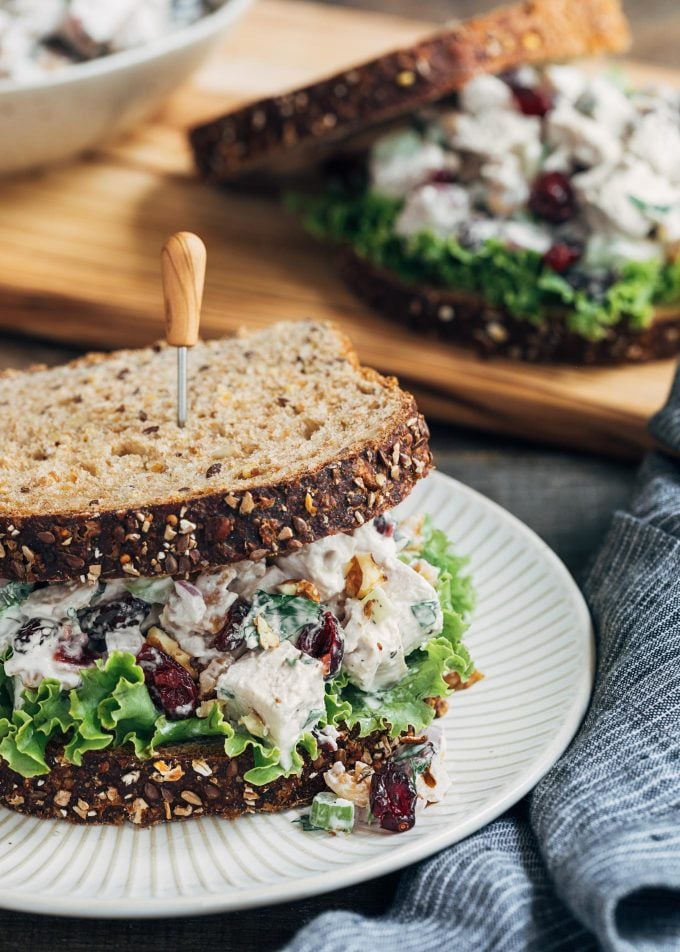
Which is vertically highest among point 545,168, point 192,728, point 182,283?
point 182,283

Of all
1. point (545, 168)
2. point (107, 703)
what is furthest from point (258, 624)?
point (545, 168)

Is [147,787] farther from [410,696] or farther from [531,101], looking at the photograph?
[531,101]

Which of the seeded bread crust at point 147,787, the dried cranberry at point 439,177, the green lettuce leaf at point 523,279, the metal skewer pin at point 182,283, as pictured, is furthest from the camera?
the dried cranberry at point 439,177

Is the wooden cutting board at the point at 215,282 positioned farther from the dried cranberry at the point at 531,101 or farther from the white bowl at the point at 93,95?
the dried cranberry at the point at 531,101

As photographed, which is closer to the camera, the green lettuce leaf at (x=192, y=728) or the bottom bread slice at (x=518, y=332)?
the green lettuce leaf at (x=192, y=728)

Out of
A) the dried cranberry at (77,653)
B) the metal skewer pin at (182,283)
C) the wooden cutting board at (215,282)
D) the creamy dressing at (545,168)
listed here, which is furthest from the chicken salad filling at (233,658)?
the creamy dressing at (545,168)

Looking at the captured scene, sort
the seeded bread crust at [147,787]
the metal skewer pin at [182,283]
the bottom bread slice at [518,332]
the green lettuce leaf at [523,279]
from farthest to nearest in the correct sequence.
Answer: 1. the bottom bread slice at [518,332]
2. the green lettuce leaf at [523,279]
3. the metal skewer pin at [182,283]
4. the seeded bread crust at [147,787]

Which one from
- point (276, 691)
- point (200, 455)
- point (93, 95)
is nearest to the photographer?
point (276, 691)
